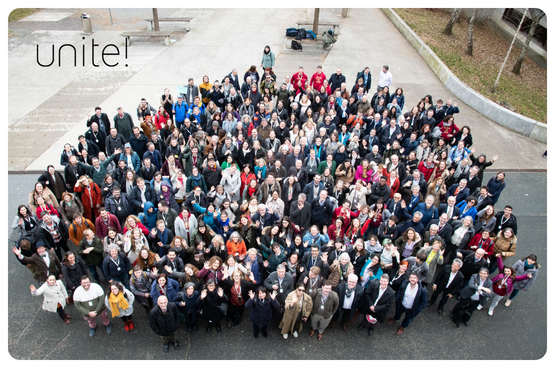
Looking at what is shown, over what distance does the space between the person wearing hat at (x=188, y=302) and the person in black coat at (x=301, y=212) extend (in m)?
2.56

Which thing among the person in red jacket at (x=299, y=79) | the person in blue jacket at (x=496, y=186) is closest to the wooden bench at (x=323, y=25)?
the person in red jacket at (x=299, y=79)

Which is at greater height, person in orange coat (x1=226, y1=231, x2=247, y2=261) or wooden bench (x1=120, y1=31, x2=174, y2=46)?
wooden bench (x1=120, y1=31, x2=174, y2=46)

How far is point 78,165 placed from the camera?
8.37 meters

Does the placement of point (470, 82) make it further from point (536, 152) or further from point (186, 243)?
point (186, 243)

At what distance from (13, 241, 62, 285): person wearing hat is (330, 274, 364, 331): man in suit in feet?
17.0

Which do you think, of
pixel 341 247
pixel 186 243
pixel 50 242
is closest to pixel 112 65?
pixel 50 242

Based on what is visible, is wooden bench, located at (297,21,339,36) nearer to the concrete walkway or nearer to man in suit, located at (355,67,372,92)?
the concrete walkway

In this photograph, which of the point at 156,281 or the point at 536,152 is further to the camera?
the point at 536,152

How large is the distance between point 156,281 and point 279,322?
242 cm

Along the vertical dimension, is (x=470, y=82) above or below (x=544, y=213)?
above

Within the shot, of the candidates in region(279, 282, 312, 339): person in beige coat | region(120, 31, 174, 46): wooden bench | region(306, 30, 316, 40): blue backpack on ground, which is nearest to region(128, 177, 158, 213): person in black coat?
region(279, 282, 312, 339): person in beige coat

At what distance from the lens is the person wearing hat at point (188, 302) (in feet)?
19.8

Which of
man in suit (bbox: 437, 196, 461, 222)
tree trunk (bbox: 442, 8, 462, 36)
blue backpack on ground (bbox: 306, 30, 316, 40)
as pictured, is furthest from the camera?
tree trunk (bbox: 442, 8, 462, 36)

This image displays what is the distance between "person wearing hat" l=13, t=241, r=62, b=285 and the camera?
6449mm
